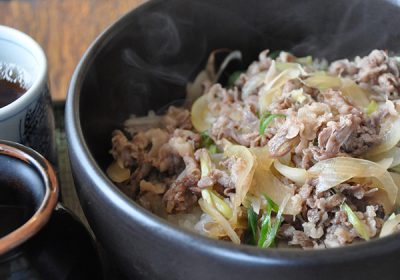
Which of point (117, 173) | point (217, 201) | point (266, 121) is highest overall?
point (266, 121)

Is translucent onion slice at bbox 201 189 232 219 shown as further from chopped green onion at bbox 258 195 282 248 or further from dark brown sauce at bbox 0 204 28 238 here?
dark brown sauce at bbox 0 204 28 238

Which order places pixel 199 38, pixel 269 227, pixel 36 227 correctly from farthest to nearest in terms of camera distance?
1. pixel 199 38
2. pixel 269 227
3. pixel 36 227

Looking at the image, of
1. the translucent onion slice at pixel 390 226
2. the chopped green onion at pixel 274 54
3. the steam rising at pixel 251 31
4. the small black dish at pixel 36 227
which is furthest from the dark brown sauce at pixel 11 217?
the chopped green onion at pixel 274 54

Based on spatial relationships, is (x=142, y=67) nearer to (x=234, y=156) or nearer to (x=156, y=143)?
(x=156, y=143)

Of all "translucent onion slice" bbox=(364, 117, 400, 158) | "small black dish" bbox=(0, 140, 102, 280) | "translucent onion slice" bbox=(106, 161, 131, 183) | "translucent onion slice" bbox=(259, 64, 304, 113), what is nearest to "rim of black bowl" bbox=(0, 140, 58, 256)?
"small black dish" bbox=(0, 140, 102, 280)

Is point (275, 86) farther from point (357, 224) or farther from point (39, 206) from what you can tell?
point (39, 206)

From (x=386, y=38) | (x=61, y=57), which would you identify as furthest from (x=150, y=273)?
(x=61, y=57)

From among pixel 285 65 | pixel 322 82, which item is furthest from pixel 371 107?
pixel 285 65
